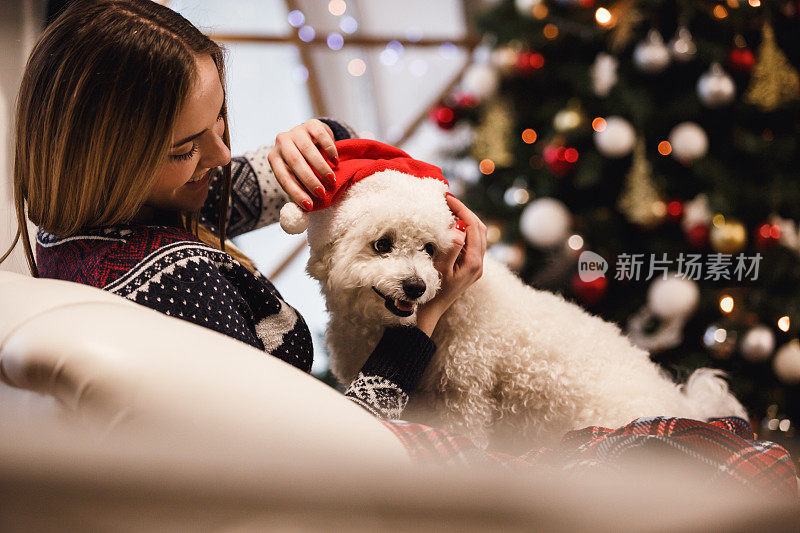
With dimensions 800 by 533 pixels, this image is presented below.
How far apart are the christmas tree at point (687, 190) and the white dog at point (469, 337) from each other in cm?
95

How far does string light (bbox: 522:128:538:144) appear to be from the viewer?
2.17m

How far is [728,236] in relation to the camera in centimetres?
175

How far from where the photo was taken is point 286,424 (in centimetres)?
41

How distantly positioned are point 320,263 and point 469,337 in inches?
9.5

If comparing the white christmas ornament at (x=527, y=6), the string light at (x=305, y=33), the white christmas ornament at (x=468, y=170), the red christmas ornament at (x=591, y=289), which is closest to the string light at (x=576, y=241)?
the red christmas ornament at (x=591, y=289)

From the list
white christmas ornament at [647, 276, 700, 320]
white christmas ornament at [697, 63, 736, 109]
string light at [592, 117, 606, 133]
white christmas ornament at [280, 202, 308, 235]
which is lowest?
white christmas ornament at [280, 202, 308, 235]

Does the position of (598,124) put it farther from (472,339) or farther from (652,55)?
(472,339)

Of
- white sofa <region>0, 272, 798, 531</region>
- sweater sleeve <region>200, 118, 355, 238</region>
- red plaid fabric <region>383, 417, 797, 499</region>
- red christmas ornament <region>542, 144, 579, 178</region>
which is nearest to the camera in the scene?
white sofa <region>0, 272, 798, 531</region>

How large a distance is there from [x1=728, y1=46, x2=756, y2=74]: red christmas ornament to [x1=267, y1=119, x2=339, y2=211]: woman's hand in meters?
1.60

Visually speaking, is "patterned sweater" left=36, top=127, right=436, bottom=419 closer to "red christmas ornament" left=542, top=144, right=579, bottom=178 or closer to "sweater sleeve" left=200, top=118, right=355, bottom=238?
"sweater sleeve" left=200, top=118, right=355, bottom=238

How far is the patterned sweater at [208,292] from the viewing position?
620mm

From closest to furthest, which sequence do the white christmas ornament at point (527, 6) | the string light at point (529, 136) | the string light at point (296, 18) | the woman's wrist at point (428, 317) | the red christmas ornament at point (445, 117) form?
the woman's wrist at point (428, 317), the white christmas ornament at point (527, 6), the string light at point (529, 136), the red christmas ornament at point (445, 117), the string light at point (296, 18)

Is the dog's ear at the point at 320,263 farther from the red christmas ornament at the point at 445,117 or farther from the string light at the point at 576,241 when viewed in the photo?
the red christmas ornament at the point at 445,117

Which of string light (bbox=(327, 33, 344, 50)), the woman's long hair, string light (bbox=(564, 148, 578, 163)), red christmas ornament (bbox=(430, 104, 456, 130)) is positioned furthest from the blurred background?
the woman's long hair
